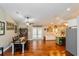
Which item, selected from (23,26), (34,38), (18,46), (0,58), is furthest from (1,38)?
(34,38)

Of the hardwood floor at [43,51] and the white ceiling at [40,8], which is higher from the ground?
the white ceiling at [40,8]

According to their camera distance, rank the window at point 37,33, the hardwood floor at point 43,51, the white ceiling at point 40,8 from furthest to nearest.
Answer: the window at point 37,33 < the hardwood floor at point 43,51 < the white ceiling at point 40,8

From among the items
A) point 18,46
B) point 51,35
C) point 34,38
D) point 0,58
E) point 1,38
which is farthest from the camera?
point 34,38

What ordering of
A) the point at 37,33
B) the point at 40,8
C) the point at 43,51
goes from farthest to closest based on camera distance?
the point at 37,33 < the point at 43,51 < the point at 40,8

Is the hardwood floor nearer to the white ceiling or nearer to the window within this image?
the white ceiling

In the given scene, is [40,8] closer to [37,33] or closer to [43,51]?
[43,51]

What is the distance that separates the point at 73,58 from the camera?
3.57 meters

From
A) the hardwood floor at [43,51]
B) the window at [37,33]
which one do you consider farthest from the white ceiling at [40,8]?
the window at [37,33]

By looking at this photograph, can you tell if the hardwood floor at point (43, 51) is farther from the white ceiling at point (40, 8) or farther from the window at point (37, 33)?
the window at point (37, 33)

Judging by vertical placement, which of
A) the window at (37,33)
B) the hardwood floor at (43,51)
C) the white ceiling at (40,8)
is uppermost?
the white ceiling at (40,8)

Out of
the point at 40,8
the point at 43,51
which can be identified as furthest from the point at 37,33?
the point at 40,8

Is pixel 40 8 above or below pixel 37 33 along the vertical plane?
above

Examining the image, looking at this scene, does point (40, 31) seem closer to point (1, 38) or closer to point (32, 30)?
point (32, 30)

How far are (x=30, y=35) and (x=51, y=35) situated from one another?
2792mm
